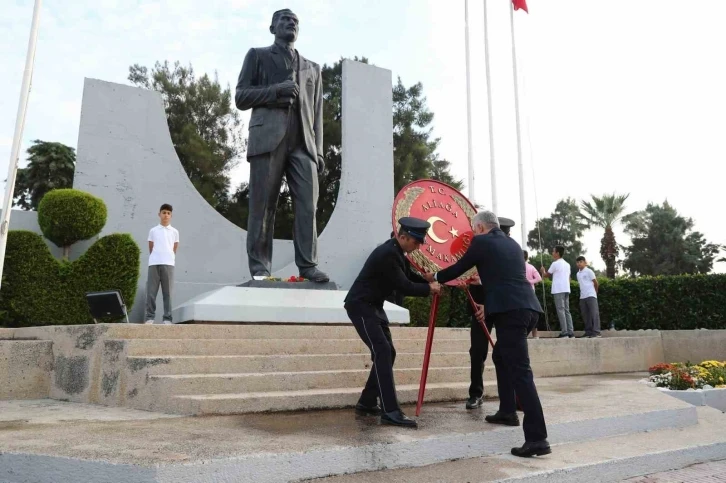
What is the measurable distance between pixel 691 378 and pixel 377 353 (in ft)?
15.4

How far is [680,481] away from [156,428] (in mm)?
3253

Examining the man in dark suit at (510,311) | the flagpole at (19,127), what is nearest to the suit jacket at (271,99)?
the man in dark suit at (510,311)

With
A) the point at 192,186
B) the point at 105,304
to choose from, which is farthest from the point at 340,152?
the point at 105,304

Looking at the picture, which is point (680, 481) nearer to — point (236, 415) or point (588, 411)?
point (588, 411)

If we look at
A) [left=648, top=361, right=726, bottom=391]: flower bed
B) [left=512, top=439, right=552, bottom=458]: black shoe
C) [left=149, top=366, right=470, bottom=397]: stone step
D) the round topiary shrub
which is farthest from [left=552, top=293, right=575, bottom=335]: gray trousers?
the round topiary shrub

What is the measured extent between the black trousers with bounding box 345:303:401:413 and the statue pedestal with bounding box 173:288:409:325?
206 cm

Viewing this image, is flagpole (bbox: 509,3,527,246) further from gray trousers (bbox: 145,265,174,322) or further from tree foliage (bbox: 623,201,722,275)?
tree foliage (bbox: 623,201,722,275)

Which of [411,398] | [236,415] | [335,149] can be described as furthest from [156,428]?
[335,149]

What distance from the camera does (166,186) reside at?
42.2ft

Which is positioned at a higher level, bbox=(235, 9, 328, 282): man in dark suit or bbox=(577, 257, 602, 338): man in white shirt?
bbox=(235, 9, 328, 282): man in dark suit

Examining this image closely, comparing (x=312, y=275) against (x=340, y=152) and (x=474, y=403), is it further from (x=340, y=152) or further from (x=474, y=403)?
(x=340, y=152)

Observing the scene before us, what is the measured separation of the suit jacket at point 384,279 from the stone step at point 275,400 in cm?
87

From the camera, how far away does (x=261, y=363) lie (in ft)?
15.2

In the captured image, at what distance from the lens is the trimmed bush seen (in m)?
11.0
